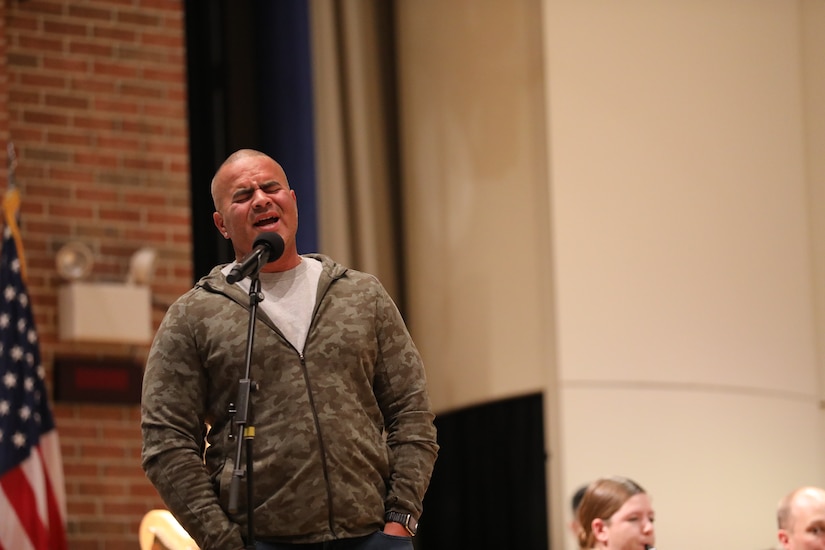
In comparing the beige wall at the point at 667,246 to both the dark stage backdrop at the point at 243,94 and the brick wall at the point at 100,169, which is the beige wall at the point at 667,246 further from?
the brick wall at the point at 100,169

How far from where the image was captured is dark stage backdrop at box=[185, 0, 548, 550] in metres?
6.12

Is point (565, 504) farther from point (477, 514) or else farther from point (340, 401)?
point (340, 401)

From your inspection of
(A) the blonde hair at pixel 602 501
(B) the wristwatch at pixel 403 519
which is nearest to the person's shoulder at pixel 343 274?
(B) the wristwatch at pixel 403 519

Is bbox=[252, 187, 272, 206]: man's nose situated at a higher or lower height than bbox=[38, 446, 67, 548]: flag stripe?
higher

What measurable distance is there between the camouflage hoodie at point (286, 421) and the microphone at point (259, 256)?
0.39 feet

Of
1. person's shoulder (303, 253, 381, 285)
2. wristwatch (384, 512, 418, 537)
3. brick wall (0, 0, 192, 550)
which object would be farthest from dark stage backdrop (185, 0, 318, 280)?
wristwatch (384, 512, 418, 537)

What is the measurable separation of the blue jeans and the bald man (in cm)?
208

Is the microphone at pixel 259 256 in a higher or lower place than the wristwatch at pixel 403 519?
higher

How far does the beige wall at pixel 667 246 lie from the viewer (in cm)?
579

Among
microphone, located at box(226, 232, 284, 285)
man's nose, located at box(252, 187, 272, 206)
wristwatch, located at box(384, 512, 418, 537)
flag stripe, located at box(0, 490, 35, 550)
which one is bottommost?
flag stripe, located at box(0, 490, 35, 550)

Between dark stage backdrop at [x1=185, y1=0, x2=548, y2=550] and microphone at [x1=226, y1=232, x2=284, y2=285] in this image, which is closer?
microphone at [x1=226, y1=232, x2=284, y2=285]

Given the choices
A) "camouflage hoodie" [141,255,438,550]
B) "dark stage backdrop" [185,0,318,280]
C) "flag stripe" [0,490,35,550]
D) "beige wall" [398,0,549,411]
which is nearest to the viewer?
"camouflage hoodie" [141,255,438,550]

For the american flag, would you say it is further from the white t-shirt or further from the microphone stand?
the microphone stand

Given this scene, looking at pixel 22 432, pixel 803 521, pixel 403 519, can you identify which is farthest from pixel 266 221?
pixel 22 432
